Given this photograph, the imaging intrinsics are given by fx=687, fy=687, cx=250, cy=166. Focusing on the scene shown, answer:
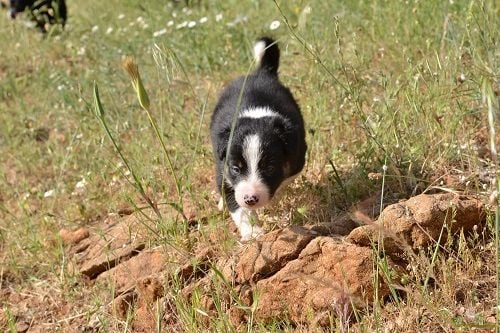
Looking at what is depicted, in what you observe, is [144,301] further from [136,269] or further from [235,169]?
[235,169]

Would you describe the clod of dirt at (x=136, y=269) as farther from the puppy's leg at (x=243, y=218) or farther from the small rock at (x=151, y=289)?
the puppy's leg at (x=243, y=218)

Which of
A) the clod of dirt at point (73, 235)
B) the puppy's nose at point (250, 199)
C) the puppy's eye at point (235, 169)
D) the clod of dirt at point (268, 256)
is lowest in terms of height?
the clod of dirt at point (73, 235)

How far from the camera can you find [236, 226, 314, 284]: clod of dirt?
3160mm

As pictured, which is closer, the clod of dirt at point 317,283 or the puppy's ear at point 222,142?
the clod of dirt at point 317,283

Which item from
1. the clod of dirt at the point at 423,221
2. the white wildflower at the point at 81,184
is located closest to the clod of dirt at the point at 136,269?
the clod of dirt at the point at 423,221

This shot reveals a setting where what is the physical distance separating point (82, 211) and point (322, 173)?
164 centimetres

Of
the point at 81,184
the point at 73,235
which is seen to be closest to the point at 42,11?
the point at 81,184

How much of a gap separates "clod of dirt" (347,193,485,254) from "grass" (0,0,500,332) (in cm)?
9

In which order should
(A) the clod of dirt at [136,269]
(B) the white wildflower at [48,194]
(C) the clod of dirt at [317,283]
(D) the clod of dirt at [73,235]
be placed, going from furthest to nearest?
(B) the white wildflower at [48,194] → (D) the clod of dirt at [73,235] → (A) the clod of dirt at [136,269] → (C) the clod of dirt at [317,283]

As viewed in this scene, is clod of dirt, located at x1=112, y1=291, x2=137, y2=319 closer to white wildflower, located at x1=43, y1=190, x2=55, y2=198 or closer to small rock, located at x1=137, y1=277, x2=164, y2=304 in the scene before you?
small rock, located at x1=137, y1=277, x2=164, y2=304

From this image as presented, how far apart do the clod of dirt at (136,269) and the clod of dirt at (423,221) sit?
104cm

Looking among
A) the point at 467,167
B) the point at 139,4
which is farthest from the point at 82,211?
the point at 139,4

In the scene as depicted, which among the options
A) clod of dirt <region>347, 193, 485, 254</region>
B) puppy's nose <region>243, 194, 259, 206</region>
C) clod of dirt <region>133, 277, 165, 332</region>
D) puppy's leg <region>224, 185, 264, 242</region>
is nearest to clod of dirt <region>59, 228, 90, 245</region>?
puppy's leg <region>224, 185, 264, 242</region>

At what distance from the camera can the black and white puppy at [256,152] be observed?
3682 millimetres
